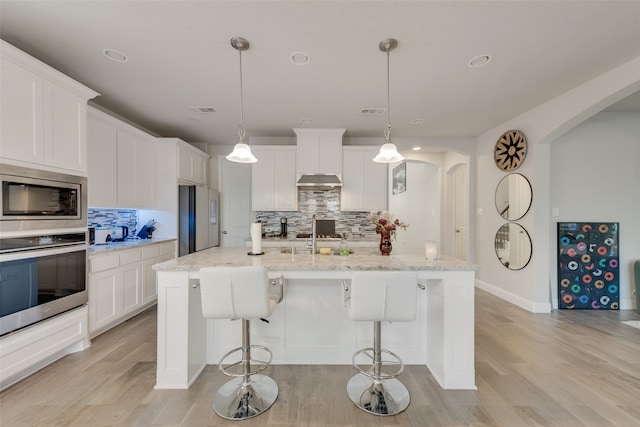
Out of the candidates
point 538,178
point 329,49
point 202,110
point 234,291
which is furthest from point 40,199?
point 538,178

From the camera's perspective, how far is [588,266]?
11.6 feet

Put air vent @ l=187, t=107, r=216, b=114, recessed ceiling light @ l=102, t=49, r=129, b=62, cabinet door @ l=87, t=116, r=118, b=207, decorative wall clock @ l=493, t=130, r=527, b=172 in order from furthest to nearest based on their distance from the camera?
1. decorative wall clock @ l=493, t=130, r=527, b=172
2. air vent @ l=187, t=107, r=216, b=114
3. cabinet door @ l=87, t=116, r=118, b=207
4. recessed ceiling light @ l=102, t=49, r=129, b=62

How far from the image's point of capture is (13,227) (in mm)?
1888

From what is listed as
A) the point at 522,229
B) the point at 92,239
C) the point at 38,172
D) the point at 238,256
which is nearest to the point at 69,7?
the point at 38,172

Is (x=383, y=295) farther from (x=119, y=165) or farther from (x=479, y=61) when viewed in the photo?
(x=119, y=165)

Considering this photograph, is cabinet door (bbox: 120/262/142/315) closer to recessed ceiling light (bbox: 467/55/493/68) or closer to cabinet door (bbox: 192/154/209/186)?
cabinet door (bbox: 192/154/209/186)

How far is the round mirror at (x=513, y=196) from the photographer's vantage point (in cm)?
360

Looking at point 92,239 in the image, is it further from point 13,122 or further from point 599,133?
point 599,133

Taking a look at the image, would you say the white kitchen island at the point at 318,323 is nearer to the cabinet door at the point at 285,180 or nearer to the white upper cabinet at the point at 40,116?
the white upper cabinet at the point at 40,116

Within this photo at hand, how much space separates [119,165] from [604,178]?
627 cm

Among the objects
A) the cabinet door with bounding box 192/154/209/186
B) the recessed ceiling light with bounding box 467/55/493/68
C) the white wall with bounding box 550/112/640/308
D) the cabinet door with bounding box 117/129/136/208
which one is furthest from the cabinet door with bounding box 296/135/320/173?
the white wall with bounding box 550/112/640/308

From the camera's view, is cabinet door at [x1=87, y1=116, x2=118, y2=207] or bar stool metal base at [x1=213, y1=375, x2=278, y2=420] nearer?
bar stool metal base at [x1=213, y1=375, x2=278, y2=420]

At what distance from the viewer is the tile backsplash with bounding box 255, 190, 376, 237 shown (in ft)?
15.8

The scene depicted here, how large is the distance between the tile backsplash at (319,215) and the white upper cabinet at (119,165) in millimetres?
1870
